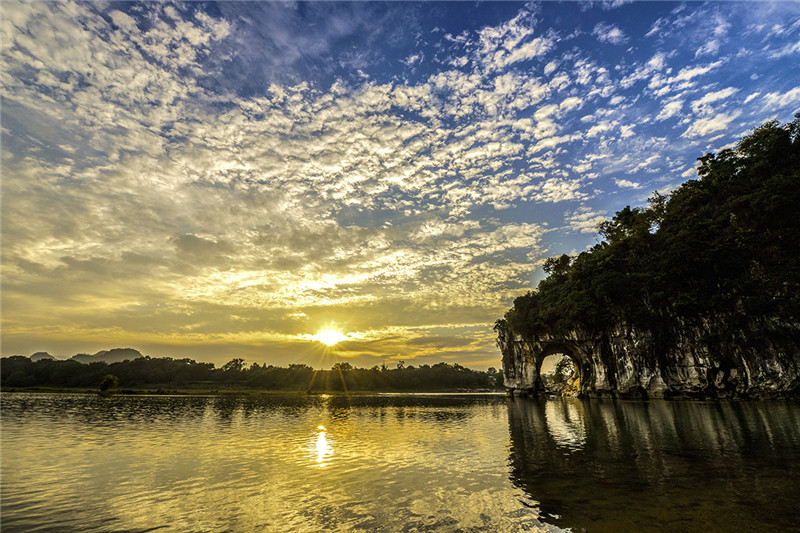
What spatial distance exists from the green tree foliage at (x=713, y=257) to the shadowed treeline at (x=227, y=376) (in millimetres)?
112195

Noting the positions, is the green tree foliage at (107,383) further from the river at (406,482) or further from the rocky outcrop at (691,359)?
the rocky outcrop at (691,359)

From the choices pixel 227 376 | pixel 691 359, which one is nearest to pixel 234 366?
pixel 227 376

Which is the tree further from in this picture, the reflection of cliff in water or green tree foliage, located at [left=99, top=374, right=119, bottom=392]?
the reflection of cliff in water

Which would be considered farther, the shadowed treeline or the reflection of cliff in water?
the shadowed treeline

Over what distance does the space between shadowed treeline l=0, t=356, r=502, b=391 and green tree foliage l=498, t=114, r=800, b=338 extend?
4417 inches

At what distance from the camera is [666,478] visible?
38.2 ft

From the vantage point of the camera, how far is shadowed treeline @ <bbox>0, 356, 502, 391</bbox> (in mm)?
107000

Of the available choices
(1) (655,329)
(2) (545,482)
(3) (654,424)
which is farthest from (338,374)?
(2) (545,482)

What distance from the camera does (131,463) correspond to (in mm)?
14891

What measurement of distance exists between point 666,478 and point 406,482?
8.83 meters

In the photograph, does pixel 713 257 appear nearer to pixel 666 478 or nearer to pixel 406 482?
pixel 666 478

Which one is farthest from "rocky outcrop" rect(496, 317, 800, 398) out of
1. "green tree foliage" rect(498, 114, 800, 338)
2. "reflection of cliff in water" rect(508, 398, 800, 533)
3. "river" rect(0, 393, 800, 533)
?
"river" rect(0, 393, 800, 533)

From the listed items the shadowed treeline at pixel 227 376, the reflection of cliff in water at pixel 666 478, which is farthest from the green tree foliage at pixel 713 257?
the shadowed treeline at pixel 227 376

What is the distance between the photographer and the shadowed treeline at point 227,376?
10700 cm
